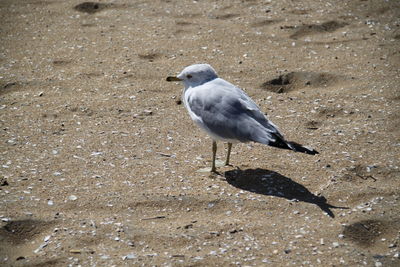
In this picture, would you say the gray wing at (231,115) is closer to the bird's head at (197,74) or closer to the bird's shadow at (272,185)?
the bird's head at (197,74)

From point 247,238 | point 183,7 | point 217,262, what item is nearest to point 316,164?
point 247,238

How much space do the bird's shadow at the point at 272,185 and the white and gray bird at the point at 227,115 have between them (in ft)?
0.74

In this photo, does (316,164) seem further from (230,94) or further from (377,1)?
(377,1)

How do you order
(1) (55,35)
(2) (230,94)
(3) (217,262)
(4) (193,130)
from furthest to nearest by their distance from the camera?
(1) (55,35)
(4) (193,130)
(2) (230,94)
(3) (217,262)

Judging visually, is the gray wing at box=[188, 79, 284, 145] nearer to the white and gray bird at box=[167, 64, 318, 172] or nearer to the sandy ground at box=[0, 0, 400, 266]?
the white and gray bird at box=[167, 64, 318, 172]

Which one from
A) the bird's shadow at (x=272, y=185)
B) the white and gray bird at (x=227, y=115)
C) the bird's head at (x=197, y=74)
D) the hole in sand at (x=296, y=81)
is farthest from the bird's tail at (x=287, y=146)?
the hole in sand at (x=296, y=81)

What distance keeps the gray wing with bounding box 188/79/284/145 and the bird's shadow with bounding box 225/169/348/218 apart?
39 centimetres

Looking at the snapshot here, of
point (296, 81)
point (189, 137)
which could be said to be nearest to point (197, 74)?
point (189, 137)

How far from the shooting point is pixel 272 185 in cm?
418

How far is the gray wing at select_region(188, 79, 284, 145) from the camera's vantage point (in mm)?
4023

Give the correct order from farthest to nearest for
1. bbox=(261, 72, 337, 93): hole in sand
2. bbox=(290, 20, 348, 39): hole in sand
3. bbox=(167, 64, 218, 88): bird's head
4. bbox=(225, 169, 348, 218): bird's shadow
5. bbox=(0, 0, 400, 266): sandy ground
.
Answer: bbox=(290, 20, 348, 39): hole in sand < bbox=(261, 72, 337, 93): hole in sand < bbox=(167, 64, 218, 88): bird's head < bbox=(225, 169, 348, 218): bird's shadow < bbox=(0, 0, 400, 266): sandy ground

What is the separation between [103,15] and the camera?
7.32 metres

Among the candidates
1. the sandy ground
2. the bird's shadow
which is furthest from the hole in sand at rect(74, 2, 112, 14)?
the bird's shadow

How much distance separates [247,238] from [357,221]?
0.80m
